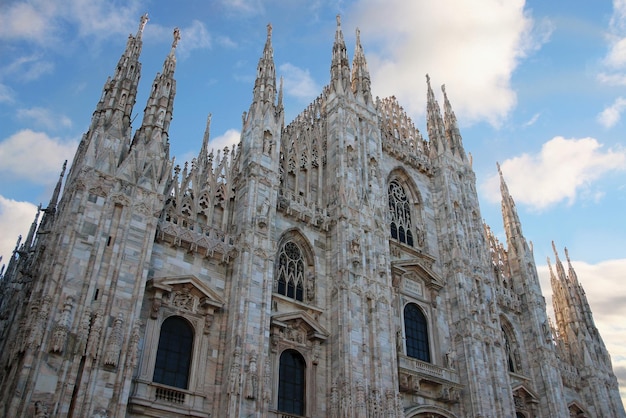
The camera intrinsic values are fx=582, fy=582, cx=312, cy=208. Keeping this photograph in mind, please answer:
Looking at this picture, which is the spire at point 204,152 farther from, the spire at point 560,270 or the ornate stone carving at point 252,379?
the spire at point 560,270

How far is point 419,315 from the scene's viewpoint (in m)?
27.1

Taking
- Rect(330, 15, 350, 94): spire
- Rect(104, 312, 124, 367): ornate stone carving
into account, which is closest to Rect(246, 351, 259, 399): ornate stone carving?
Rect(104, 312, 124, 367): ornate stone carving

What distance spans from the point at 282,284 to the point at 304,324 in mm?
1856

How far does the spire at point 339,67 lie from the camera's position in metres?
29.6

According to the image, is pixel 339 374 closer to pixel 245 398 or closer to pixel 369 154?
pixel 245 398

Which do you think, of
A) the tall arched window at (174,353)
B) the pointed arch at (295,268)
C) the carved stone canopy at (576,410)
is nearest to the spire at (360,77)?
the pointed arch at (295,268)

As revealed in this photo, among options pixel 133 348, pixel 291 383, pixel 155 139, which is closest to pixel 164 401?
pixel 133 348

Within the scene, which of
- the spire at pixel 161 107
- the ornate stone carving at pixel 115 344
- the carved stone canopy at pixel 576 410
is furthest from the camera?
the carved stone canopy at pixel 576 410

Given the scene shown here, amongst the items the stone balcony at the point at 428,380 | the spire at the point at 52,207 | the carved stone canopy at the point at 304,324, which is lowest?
the stone balcony at the point at 428,380

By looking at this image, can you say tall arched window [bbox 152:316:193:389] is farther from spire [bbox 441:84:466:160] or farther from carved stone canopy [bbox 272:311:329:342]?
spire [bbox 441:84:466:160]

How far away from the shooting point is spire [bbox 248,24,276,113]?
25.4m

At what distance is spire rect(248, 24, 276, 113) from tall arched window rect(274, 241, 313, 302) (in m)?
6.41

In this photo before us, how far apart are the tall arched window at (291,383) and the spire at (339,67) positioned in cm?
1393

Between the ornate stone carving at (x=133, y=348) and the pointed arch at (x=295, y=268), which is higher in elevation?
the pointed arch at (x=295, y=268)
